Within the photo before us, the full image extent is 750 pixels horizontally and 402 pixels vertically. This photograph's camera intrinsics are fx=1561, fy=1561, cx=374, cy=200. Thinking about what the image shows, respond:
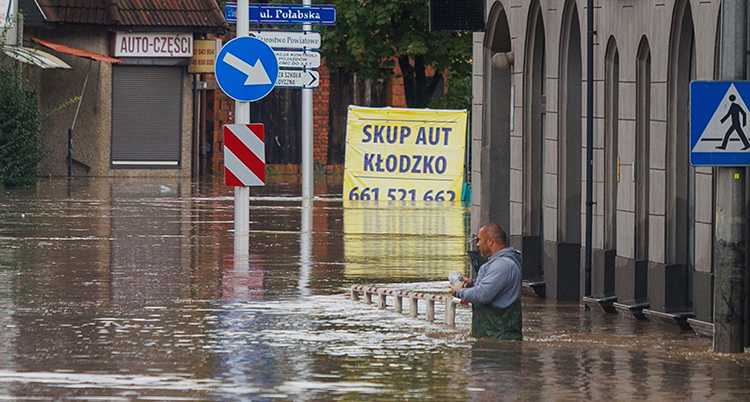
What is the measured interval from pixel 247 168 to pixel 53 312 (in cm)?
617

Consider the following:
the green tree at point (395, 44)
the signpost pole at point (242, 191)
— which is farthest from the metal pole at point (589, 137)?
the green tree at point (395, 44)

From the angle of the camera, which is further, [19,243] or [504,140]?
[19,243]

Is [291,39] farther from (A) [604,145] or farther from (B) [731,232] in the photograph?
(B) [731,232]

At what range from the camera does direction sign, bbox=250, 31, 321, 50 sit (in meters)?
30.2

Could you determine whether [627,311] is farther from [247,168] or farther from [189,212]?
[189,212]

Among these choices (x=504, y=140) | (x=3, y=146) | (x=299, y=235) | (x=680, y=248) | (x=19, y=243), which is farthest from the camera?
(x=3, y=146)

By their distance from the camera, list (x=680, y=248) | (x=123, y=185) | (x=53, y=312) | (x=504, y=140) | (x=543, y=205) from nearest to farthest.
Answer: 1. (x=53, y=312)
2. (x=680, y=248)
3. (x=543, y=205)
4. (x=504, y=140)
5. (x=123, y=185)

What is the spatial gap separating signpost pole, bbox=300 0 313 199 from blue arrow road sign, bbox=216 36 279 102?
13490 millimetres

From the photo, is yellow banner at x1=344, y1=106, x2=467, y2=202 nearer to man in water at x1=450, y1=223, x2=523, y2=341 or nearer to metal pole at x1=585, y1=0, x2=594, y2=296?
metal pole at x1=585, y1=0, x2=594, y2=296

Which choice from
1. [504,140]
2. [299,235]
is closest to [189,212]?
[299,235]

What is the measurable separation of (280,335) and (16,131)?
23.7 m

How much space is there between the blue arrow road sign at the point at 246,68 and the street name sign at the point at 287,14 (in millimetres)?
7425

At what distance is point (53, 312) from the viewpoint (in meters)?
11.8

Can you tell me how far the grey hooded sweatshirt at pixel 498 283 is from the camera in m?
10.3
